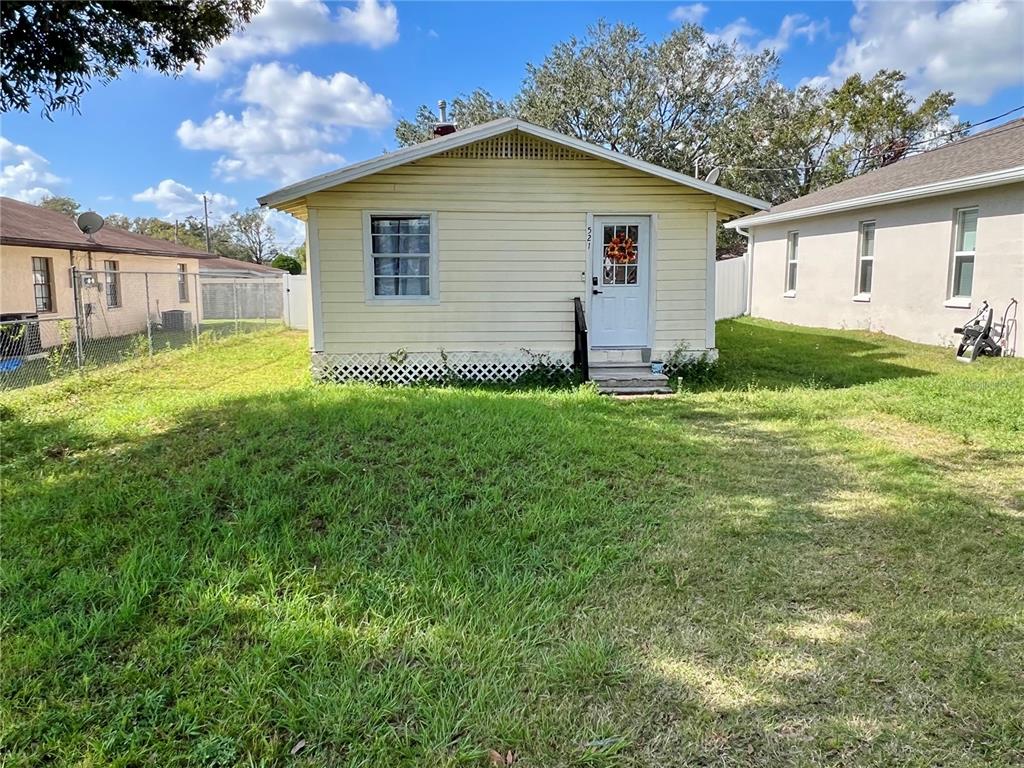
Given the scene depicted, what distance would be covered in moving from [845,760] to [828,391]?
21.6ft

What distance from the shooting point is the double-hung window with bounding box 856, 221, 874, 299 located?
13516 mm

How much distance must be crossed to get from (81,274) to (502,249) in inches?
307

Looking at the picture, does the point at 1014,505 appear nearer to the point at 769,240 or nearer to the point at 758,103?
the point at 769,240

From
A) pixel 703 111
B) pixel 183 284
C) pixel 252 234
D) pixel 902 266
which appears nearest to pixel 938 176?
pixel 902 266

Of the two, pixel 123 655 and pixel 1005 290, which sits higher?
pixel 1005 290

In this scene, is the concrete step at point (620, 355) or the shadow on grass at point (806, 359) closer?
the shadow on grass at point (806, 359)

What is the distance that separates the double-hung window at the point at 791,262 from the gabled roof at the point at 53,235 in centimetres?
1775

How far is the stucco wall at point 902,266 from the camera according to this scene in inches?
395

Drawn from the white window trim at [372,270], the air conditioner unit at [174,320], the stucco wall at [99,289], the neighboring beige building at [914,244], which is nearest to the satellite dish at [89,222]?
the stucco wall at [99,289]

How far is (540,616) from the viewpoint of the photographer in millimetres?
2951

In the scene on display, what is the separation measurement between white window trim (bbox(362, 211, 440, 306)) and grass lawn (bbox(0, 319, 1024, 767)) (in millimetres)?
3166

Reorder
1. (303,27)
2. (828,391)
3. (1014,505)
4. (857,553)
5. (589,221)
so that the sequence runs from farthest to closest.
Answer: (589,221), (828,391), (303,27), (1014,505), (857,553)

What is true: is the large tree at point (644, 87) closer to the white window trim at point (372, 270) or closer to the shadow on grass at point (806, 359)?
the shadow on grass at point (806, 359)

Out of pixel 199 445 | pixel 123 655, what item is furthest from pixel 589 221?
pixel 123 655
